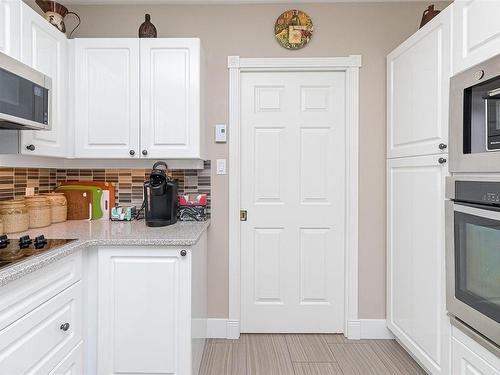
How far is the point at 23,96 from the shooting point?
4.85 ft

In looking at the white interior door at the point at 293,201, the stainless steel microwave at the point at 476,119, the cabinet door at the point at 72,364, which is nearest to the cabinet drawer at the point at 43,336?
the cabinet door at the point at 72,364

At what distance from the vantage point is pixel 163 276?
186 centimetres

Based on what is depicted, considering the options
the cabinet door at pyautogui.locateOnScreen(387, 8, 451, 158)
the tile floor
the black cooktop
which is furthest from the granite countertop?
the cabinet door at pyautogui.locateOnScreen(387, 8, 451, 158)

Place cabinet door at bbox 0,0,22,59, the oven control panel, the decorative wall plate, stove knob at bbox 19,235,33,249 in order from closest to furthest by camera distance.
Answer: the oven control panel
stove knob at bbox 19,235,33,249
cabinet door at bbox 0,0,22,59
the decorative wall plate

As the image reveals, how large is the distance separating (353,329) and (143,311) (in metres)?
1.59

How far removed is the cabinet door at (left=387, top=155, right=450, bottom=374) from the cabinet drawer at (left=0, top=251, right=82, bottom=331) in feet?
6.11

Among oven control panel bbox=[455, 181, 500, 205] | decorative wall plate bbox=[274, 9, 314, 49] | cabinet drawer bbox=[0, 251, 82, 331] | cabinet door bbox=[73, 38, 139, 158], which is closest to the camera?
cabinet drawer bbox=[0, 251, 82, 331]

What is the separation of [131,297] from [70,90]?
1377 millimetres

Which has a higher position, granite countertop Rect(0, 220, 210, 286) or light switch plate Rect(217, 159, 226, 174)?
light switch plate Rect(217, 159, 226, 174)

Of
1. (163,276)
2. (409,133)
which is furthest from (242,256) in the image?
(409,133)

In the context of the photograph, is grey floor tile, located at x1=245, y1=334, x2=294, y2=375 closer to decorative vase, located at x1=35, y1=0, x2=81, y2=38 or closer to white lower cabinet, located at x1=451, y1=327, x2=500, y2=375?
white lower cabinet, located at x1=451, y1=327, x2=500, y2=375

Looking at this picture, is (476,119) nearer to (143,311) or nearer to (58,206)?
(143,311)

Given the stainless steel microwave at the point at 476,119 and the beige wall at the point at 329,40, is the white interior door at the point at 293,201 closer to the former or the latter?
the beige wall at the point at 329,40

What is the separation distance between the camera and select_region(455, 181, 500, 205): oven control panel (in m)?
1.33
